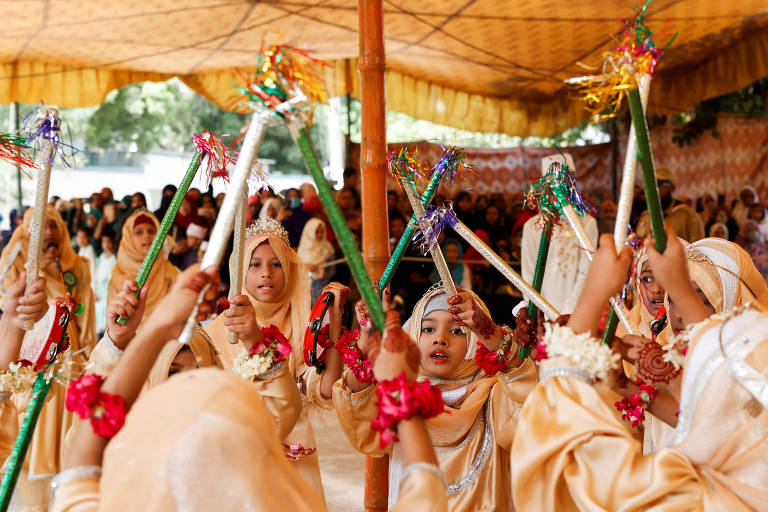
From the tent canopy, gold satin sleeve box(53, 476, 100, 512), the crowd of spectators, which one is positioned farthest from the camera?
the crowd of spectators

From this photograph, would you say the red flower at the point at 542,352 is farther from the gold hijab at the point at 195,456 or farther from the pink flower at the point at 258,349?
the pink flower at the point at 258,349

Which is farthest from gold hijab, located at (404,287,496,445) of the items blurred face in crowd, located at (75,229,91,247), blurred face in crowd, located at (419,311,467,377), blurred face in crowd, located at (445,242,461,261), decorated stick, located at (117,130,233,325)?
blurred face in crowd, located at (75,229,91,247)

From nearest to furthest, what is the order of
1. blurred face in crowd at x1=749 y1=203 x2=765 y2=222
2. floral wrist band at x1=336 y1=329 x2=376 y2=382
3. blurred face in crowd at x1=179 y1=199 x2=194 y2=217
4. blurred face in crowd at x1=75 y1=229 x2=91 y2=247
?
floral wrist band at x1=336 y1=329 x2=376 y2=382 → blurred face in crowd at x1=179 y1=199 x2=194 y2=217 → blurred face in crowd at x1=75 y1=229 x2=91 y2=247 → blurred face in crowd at x1=749 y1=203 x2=765 y2=222

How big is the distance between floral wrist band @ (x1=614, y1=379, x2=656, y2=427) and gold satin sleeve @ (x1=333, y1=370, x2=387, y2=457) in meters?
0.97

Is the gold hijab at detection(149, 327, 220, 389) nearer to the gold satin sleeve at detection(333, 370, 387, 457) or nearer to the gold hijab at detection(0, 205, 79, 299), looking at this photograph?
the gold satin sleeve at detection(333, 370, 387, 457)

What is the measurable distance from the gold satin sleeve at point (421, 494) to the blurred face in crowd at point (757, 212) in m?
8.66

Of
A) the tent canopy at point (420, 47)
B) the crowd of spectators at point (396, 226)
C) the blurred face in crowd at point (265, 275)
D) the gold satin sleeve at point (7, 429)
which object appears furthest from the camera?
the crowd of spectators at point (396, 226)

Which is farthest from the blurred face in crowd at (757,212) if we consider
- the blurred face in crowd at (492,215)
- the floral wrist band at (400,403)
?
the floral wrist band at (400,403)

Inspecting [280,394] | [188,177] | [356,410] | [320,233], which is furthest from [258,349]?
[320,233]

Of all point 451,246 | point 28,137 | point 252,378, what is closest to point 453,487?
point 252,378

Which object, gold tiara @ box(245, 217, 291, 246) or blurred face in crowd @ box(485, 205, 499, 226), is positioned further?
blurred face in crowd @ box(485, 205, 499, 226)

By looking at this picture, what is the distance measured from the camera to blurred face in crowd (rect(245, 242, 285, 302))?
341 cm

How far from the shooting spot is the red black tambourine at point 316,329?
3021mm

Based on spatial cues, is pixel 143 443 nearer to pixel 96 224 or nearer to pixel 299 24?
pixel 299 24
